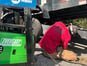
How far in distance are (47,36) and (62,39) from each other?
41 cm

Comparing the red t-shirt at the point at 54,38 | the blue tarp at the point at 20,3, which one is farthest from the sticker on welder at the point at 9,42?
the red t-shirt at the point at 54,38

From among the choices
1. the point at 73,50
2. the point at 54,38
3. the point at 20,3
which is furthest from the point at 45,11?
the point at 73,50

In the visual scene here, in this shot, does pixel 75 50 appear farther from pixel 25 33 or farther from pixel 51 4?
pixel 25 33

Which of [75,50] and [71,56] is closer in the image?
[71,56]

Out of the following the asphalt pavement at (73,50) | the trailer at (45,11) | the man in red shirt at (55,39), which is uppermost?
the trailer at (45,11)

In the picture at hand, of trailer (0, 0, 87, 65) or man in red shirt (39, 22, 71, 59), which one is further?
man in red shirt (39, 22, 71, 59)

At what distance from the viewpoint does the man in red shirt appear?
4.77m

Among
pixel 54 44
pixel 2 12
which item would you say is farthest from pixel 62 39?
pixel 2 12

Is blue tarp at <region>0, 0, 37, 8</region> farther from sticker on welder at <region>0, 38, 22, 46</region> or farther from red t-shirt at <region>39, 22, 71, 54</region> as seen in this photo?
red t-shirt at <region>39, 22, 71, 54</region>

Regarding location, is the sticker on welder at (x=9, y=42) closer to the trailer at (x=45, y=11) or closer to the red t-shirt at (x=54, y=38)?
the trailer at (x=45, y=11)

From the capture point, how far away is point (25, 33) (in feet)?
10.5

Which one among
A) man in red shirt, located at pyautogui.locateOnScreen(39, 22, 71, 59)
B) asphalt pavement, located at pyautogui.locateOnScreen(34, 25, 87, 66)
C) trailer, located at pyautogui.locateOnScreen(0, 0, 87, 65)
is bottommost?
asphalt pavement, located at pyautogui.locateOnScreen(34, 25, 87, 66)

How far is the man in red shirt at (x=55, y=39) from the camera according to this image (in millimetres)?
4770

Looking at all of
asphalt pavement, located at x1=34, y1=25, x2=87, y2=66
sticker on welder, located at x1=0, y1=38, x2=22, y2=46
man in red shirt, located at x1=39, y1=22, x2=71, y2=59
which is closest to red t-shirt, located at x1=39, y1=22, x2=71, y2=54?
man in red shirt, located at x1=39, y1=22, x2=71, y2=59
